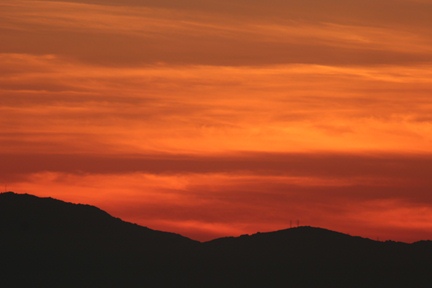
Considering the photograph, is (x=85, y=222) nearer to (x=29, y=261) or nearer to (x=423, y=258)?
(x=29, y=261)

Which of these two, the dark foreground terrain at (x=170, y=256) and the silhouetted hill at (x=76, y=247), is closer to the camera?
the dark foreground terrain at (x=170, y=256)

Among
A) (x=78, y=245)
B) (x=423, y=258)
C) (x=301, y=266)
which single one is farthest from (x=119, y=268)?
(x=423, y=258)

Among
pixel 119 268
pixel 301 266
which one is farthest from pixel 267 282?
pixel 119 268

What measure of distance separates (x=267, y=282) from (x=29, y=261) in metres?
24.7

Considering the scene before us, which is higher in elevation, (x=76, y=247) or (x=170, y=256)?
(x=76, y=247)

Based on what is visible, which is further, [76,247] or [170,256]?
[76,247]

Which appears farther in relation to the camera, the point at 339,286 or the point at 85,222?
the point at 85,222

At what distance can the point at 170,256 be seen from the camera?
159 m

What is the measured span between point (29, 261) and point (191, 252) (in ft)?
56.3

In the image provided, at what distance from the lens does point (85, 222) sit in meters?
166

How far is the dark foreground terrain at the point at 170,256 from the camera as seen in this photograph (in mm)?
152750

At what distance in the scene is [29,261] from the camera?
512ft

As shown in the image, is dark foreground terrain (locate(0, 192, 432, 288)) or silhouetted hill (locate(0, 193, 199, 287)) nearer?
dark foreground terrain (locate(0, 192, 432, 288))

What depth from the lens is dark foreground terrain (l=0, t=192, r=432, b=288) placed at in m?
153
